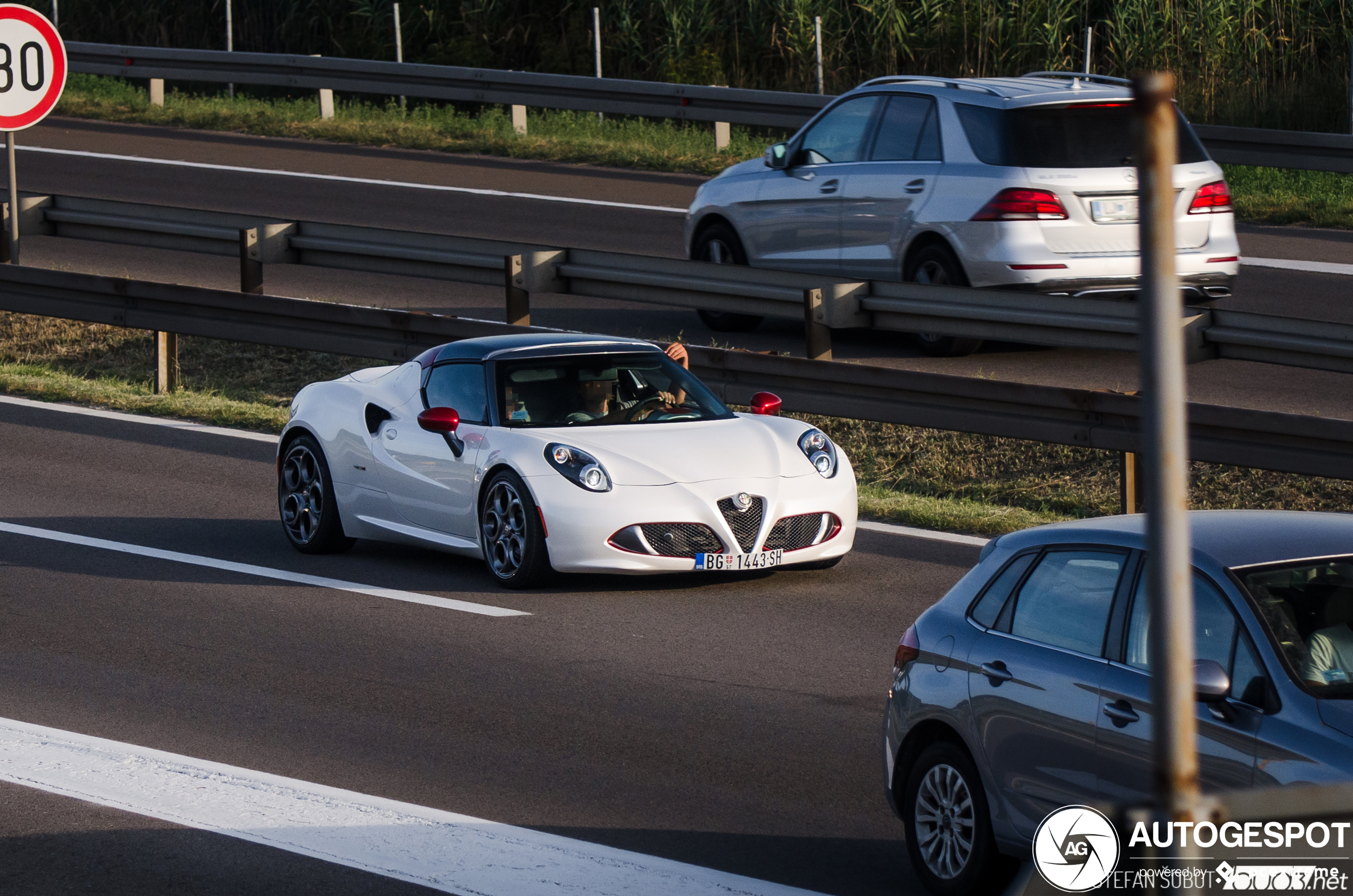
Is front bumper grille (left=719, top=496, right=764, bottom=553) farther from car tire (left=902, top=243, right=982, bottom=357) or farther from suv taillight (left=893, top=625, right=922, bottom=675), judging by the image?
car tire (left=902, top=243, right=982, bottom=357)

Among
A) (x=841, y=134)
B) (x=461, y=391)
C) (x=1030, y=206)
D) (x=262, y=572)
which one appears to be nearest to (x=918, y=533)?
(x=461, y=391)

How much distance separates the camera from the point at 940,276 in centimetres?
1530

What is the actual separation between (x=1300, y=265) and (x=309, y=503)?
427 inches

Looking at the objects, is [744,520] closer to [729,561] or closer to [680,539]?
[729,561]

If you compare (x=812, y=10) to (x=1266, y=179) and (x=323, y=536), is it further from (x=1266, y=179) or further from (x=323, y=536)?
(x=323, y=536)

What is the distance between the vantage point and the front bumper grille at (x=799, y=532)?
10.6m

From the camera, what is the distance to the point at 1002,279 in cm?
1473

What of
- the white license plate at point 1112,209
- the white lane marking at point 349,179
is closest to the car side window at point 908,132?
the white license plate at point 1112,209

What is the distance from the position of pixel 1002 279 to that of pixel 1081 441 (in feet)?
9.50

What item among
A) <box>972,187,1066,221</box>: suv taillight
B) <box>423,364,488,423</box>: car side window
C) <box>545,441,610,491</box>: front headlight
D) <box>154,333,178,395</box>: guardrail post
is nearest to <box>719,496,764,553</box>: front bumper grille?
<box>545,441,610,491</box>: front headlight

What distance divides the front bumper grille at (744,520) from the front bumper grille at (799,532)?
0.08 m

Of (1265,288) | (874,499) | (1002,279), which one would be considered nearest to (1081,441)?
(874,499)

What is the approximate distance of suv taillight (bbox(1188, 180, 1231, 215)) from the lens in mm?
14797

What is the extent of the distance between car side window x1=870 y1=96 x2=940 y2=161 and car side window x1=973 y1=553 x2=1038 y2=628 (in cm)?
967
